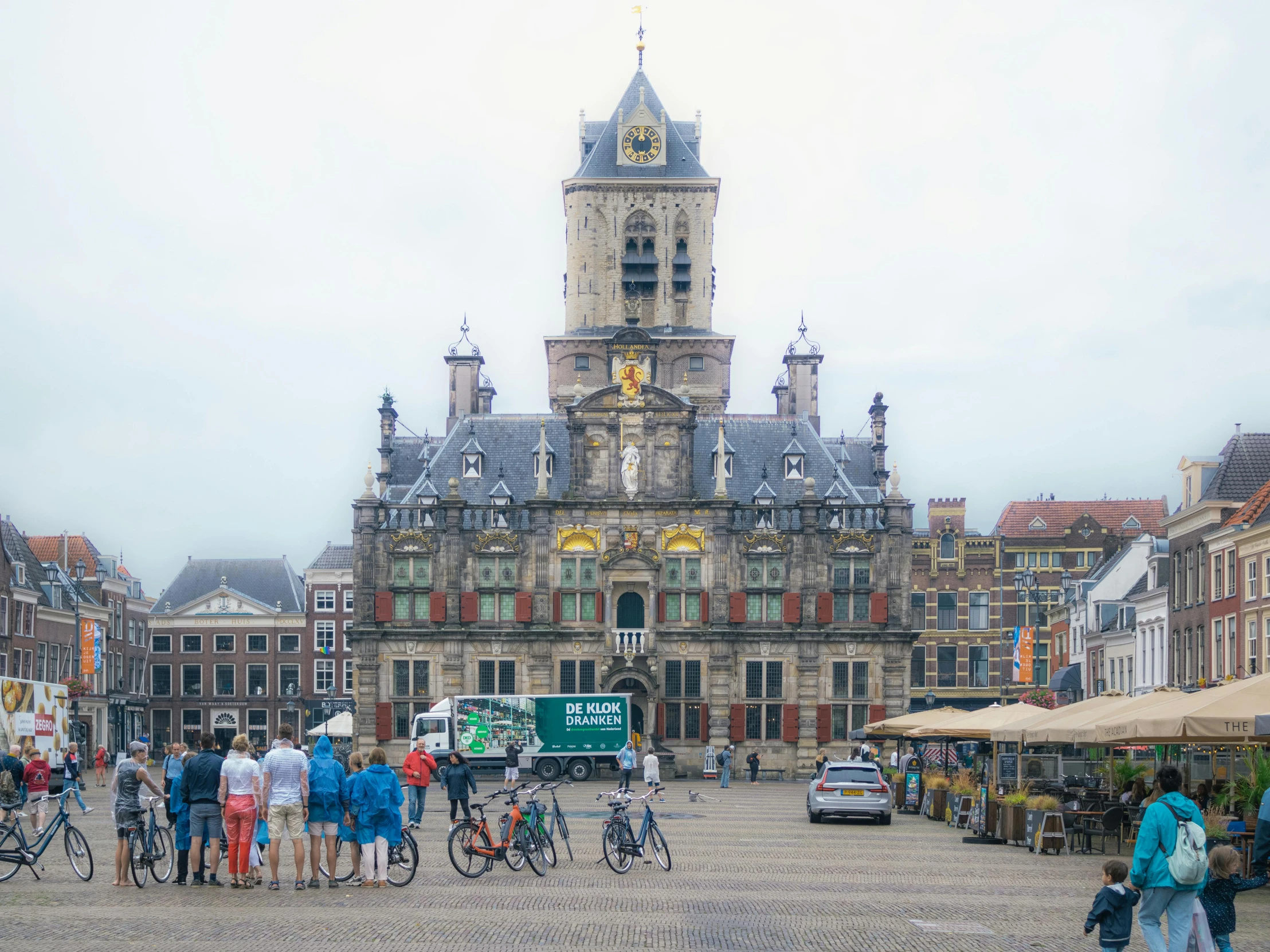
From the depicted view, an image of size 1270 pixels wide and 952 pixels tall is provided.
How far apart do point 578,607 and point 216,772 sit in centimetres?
4747

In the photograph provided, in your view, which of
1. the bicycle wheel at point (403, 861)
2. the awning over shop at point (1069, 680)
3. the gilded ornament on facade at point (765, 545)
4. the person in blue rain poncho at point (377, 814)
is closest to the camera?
the person in blue rain poncho at point (377, 814)

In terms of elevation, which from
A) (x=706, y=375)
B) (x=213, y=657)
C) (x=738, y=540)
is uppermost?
(x=706, y=375)

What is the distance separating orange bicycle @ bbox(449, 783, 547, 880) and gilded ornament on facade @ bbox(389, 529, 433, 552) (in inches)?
1796

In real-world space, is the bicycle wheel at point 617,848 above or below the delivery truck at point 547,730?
above

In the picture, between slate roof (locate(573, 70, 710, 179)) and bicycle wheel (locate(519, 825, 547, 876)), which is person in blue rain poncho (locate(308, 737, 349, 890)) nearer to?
bicycle wheel (locate(519, 825, 547, 876))

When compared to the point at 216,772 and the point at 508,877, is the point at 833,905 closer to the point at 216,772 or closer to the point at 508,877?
the point at 508,877

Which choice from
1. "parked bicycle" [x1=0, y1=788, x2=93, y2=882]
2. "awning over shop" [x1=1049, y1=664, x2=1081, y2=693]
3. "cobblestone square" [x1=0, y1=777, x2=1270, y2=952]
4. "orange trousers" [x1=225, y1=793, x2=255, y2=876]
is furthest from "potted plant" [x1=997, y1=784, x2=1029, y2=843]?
"awning over shop" [x1=1049, y1=664, x2=1081, y2=693]

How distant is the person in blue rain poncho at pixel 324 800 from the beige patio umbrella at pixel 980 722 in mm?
17714

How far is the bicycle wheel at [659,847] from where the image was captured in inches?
910

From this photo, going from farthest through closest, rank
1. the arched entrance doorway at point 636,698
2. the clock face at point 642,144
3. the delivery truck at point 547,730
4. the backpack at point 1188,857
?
the clock face at point 642,144
the arched entrance doorway at point 636,698
the delivery truck at point 547,730
the backpack at point 1188,857

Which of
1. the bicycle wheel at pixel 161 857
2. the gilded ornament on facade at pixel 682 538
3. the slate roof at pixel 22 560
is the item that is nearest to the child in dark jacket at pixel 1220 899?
the bicycle wheel at pixel 161 857

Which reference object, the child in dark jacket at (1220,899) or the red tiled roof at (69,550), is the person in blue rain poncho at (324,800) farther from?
the red tiled roof at (69,550)

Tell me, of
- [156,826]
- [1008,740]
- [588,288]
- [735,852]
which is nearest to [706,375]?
[588,288]

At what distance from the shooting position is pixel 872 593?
222 feet
